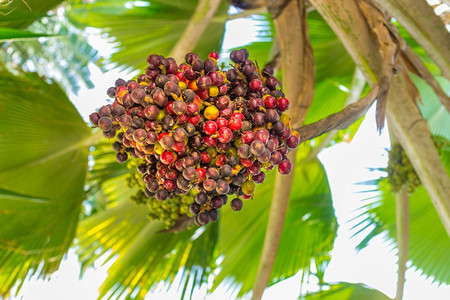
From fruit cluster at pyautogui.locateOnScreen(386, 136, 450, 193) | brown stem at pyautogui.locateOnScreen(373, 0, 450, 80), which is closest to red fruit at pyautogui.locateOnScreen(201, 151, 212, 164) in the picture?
brown stem at pyautogui.locateOnScreen(373, 0, 450, 80)

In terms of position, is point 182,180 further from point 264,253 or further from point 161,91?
point 264,253

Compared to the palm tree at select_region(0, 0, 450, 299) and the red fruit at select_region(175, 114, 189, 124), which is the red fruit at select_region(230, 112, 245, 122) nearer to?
the red fruit at select_region(175, 114, 189, 124)

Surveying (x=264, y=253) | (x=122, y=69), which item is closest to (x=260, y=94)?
(x=264, y=253)

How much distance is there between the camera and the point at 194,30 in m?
1.62

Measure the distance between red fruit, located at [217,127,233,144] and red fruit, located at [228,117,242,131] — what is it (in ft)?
0.04

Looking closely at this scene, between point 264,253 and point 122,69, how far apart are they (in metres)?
1.55

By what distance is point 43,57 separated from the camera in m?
6.05

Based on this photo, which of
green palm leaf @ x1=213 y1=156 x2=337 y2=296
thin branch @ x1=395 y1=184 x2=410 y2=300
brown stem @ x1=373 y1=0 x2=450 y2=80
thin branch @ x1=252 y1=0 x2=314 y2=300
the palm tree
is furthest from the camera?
green palm leaf @ x1=213 y1=156 x2=337 y2=296

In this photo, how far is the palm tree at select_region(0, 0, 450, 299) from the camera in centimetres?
145

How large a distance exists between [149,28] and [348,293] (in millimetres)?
1610

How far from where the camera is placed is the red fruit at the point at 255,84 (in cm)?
97

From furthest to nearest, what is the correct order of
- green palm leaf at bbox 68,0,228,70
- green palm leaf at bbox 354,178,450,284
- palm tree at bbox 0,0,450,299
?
green palm leaf at bbox 354,178,450,284 < green palm leaf at bbox 68,0,228,70 < palm tree at bbox 0,0,450,299

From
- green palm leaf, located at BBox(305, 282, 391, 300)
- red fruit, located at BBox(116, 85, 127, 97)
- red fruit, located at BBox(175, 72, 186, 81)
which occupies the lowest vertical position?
green palm leaf, located at BBox(305, 282, 391, 300)

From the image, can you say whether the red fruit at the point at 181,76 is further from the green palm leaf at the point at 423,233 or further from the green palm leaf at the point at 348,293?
Answer: the green palm leaf at the point at 423,233
